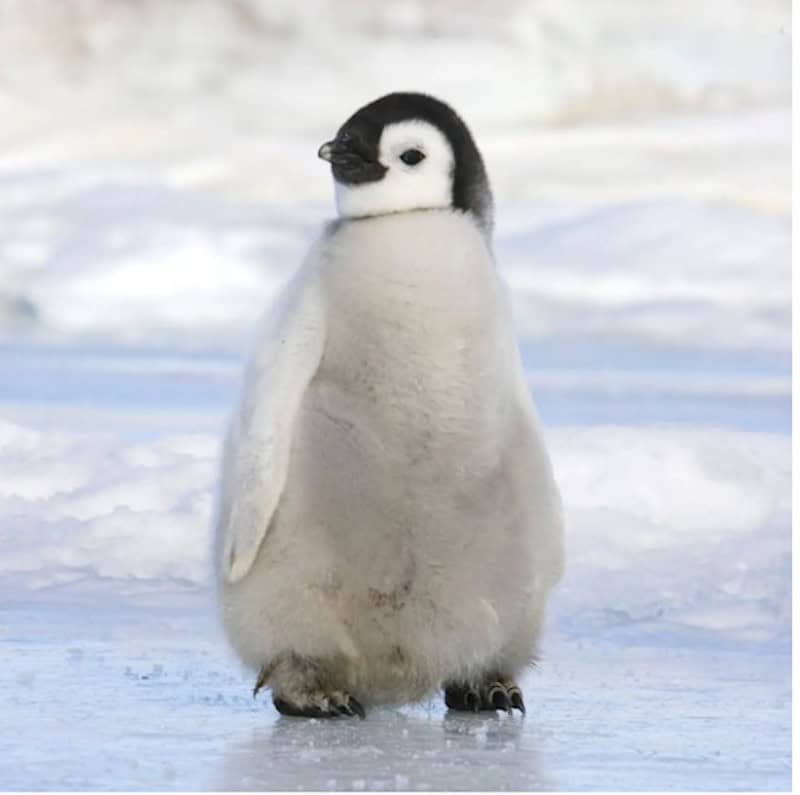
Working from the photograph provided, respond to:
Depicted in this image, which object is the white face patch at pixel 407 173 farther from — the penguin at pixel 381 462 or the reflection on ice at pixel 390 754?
the reflection on ice at pixel 390 754

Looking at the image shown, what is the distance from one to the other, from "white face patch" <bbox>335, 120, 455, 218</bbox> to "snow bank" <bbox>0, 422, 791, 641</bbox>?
0.69m

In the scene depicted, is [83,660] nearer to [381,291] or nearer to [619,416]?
[381,291]

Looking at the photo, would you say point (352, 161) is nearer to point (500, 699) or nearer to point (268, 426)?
point (268, 426)

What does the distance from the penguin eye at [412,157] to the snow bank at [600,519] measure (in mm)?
740

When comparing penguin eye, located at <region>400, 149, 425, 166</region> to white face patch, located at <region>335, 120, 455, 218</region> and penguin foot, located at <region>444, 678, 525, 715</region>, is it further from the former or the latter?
penguin foot, located at <region>444, 678, 525, 715</region>

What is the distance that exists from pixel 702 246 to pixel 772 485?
500 cm

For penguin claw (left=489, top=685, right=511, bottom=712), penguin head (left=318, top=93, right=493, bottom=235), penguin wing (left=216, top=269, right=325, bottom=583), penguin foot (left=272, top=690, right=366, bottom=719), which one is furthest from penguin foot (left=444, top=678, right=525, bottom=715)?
penguin head (left=318, top=93, right=493, bottom=235)

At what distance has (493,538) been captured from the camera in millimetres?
3143

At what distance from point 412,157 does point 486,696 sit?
762mm

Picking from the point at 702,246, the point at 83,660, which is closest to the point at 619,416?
the point at 83,660

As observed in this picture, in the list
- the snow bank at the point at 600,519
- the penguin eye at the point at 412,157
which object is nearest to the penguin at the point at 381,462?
the penguin eye at the point at 412,157

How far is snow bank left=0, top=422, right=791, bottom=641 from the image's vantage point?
4004 millimetres

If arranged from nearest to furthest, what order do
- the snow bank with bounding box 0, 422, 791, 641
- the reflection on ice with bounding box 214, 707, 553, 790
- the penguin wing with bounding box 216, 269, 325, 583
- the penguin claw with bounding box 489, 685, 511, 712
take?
the reflection on ice with bounding box 214, 707, 553, 790 → the penguin wing with bounding box 216, 269, 325, 583 → the penguin claw with bounding box 489, 685, 511, 712 → the snow bank with bounding box 0, 422, 791, 641

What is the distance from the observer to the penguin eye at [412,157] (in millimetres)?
3174
